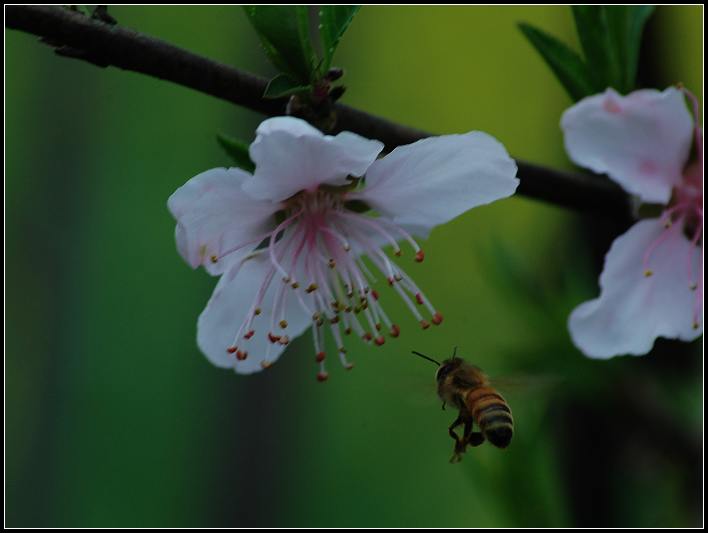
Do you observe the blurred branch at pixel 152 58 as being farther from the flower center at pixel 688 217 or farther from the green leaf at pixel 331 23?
the flower center at pixel 688 217

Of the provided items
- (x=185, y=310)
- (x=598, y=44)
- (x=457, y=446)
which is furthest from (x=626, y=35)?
(x=185, y=310)

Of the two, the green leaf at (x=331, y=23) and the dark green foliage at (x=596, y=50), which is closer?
the green leaf at (x=331, y=23)

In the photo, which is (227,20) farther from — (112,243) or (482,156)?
(482,156)

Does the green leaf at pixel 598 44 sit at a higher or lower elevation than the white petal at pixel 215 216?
higher

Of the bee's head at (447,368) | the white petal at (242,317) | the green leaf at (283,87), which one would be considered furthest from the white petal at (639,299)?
the green leaf at (283,87)

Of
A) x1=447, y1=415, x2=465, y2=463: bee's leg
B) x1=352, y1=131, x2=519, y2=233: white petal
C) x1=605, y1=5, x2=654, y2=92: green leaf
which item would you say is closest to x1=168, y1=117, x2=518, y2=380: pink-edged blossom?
x1=352, y1=131, x2=519, y2=233: white petal

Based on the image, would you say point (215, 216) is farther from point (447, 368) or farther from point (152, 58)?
point (447, 368)
